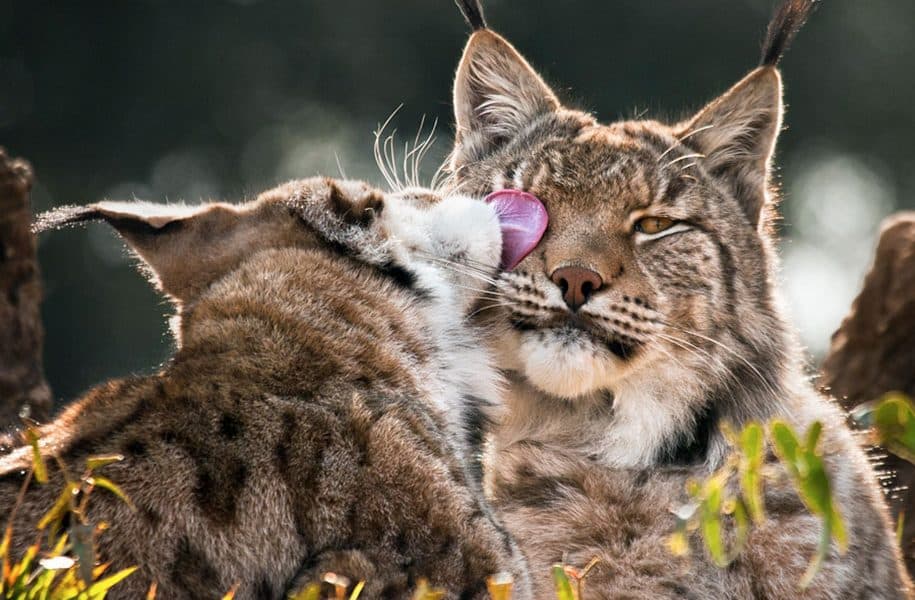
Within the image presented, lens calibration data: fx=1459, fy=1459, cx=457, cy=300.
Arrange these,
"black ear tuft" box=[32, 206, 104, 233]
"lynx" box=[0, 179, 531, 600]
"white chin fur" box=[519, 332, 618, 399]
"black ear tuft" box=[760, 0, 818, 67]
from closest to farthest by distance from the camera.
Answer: "lynx" box=[0, 179, 531, 600], "black ear tuft" box=[32, 206, 104, 233], "white chin fur" box=[519, 332, 618, 399], "black ear tuft" box=[760, 0, 818, 67]

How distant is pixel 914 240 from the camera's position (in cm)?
725

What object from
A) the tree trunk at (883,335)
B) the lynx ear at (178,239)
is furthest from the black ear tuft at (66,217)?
the tree trunk at (883,335)

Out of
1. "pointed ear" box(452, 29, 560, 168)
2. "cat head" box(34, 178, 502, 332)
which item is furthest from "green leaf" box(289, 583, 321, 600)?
"pointed ear" box(452, 29, 560, 168)

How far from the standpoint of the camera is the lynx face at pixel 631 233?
4.56 metres

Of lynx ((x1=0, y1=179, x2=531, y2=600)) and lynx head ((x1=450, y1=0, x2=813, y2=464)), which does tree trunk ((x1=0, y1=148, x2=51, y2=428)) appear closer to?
lynx head ((x1=450, y1=0, x2=813, y2=464))

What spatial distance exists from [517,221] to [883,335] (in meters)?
3.03

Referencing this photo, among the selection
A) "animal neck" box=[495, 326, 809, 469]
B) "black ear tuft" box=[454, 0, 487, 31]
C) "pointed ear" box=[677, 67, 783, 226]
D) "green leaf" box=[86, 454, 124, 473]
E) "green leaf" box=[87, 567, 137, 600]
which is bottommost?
"green leaf" box=[87, 567, 137, 600]

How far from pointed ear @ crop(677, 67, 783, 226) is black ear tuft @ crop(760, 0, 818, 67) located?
0.14 metres

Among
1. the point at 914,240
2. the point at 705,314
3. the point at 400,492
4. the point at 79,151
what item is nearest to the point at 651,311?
the point at 705,314

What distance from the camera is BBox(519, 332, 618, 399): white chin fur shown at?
4.52 m

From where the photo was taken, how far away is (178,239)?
13.9 ft

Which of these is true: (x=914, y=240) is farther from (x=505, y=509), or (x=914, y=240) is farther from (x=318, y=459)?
(x=318, y=459)

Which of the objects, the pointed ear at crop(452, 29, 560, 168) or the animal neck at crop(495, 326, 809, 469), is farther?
the pointed ear at crop(452, 29, 560, 168)

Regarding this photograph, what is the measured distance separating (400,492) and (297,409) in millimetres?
325
